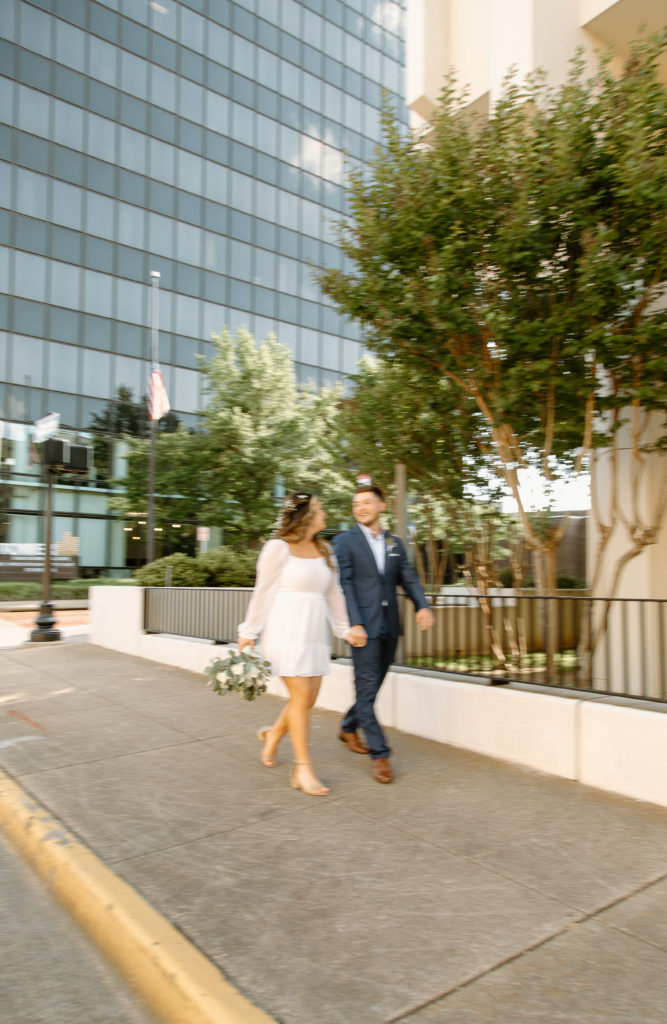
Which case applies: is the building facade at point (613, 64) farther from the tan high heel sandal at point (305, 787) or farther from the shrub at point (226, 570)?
the shrub at point (226, 570)

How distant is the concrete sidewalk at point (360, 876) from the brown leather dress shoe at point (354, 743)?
0.12m

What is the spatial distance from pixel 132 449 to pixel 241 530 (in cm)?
676

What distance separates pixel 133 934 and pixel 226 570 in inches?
458

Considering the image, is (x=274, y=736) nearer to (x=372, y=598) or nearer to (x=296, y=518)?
(x=372, y=598)

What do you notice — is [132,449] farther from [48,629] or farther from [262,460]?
[48,629]

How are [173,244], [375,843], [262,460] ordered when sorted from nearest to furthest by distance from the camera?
[375,843]
[262,460]
[173,244]

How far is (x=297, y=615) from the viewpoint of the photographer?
438cm

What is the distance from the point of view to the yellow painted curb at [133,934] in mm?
2314

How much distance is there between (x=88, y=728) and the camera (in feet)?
19.7

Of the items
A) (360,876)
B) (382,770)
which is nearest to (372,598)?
(382,770)

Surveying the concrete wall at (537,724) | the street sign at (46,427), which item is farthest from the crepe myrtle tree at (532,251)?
the street sign at (46,427)

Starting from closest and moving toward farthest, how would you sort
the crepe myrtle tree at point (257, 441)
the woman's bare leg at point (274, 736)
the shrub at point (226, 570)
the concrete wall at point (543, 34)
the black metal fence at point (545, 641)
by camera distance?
the woman's bare leg at point (274, 736) < the black metal fence at point (545, 641) < the concrete wall at point (543, 34) < the shrub at point (226, 570) < the crepe myrtle tree at point (257, 441)

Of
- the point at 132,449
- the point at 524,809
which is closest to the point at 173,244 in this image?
the point at 132,449

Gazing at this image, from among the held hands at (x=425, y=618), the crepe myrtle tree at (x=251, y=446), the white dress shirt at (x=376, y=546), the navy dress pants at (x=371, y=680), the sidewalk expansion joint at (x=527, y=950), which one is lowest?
the sidewalk expansion joint at (x=527, y=950)
